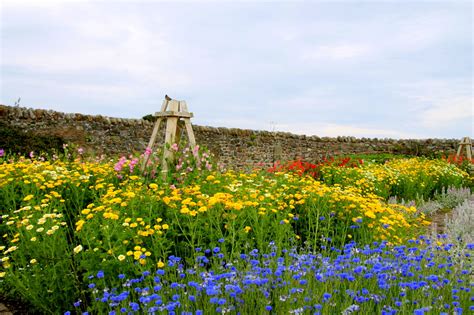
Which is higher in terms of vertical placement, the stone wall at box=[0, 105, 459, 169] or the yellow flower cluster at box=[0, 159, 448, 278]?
the stone wall at box=[0, 105, 459, 169]

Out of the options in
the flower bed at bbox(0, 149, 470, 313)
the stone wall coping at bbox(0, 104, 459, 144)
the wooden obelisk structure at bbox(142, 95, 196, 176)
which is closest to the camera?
the flower bed at bbox(0, 149, 470, 313)

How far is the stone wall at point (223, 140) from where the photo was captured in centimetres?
1260

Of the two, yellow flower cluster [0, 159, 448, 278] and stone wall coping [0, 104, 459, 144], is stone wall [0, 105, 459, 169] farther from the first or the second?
yellow flower cluster [0, 159, 448, 278]

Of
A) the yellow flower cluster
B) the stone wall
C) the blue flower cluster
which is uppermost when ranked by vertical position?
the stone wall

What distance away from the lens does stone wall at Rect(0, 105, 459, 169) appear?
41.3ft

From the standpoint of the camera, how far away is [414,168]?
13.0m

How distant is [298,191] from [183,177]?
2.00 metres

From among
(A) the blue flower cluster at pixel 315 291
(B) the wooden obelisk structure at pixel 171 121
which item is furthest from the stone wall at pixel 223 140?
(A) the blue flower cluster at pixel 315 291

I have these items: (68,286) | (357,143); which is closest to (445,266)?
(68,286)

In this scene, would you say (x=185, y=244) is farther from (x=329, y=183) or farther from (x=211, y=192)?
(x=329, y=183)

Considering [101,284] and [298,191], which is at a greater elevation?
[298,191]

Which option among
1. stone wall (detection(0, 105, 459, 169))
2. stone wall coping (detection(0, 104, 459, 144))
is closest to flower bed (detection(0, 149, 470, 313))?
stone wall coping (detection(0, 104, 459, 144))

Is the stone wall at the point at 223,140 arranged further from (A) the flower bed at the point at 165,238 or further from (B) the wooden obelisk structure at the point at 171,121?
(A) the flower bed at the point at 165,238

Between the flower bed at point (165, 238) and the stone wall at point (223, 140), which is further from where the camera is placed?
the stone wall at point (223, 140)
